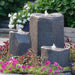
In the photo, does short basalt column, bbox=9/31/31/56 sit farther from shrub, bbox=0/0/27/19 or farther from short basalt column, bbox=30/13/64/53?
shrub, bbox=0/0/27/19

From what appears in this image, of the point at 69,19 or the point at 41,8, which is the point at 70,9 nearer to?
the point at 69,19

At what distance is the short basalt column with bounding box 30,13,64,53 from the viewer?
16.0 ft

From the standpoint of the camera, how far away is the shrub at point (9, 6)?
853 cm

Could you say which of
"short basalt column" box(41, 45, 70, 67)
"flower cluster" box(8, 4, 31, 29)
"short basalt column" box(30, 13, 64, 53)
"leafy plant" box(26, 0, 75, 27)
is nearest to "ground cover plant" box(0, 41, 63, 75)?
"short basalt column" box(41, 45, 70, 67)

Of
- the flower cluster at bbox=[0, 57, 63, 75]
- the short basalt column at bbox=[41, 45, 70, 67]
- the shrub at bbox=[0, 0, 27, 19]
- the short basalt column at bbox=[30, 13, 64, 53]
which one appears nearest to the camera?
the flower cluster at bbox=[0, 57, 63, 75]

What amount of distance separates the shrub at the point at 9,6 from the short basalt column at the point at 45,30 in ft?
12.0

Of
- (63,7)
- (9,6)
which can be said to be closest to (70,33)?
(63,7)

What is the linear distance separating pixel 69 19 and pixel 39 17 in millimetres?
2699

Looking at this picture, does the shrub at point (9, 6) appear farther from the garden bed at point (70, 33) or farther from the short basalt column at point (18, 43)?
the short basalt column at point (18, 43)

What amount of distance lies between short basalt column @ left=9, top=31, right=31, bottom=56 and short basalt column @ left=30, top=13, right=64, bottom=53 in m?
0.16

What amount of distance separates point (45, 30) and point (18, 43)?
57 cm

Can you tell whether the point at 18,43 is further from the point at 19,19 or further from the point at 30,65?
the point at 19,19

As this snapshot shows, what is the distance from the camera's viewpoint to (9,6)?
8.85m

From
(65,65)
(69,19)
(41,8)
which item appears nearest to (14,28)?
(41,8)
